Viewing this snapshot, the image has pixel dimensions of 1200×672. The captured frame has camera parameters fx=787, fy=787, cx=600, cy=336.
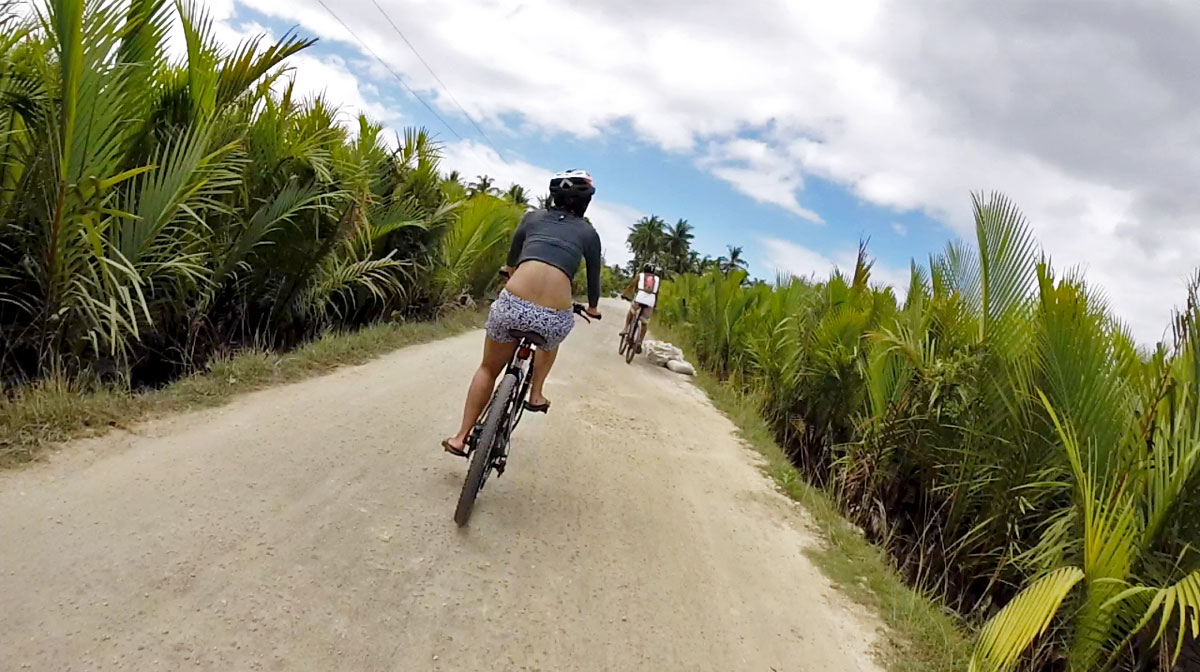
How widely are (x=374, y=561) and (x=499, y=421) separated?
2.55 feet

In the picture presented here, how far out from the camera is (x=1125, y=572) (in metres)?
3.10

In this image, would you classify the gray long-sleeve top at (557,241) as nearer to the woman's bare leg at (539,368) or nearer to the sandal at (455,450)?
the woman's bare leg at (539,368)

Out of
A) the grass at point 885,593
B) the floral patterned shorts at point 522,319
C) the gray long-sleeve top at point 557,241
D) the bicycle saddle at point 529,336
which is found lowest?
the grass at point 885,593

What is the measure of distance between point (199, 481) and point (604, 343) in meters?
10.7

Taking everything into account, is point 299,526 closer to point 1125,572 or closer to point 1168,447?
point 1125,572

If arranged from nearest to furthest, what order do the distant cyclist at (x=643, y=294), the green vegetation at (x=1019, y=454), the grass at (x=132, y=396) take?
the green vegetation at (x=1019, y=454)
the grass at (x=132, y=396)
the distant cyclist at (x=643, y=294)

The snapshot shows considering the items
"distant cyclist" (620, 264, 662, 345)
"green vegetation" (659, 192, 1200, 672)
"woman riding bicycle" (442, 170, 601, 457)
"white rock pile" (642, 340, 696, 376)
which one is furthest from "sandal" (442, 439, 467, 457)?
"white rock pile" (642, 340, 696, 376)

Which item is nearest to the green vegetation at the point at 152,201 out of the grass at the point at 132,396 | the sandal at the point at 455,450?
the grass at the point at 132,396

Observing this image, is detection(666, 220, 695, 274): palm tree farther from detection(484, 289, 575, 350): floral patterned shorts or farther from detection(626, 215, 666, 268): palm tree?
detection(484, 289, 575, 350): floral patterned shorts

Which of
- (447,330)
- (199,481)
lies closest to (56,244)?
(199,481)

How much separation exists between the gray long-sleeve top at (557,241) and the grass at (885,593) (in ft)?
6.41

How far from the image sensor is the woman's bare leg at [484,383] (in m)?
3.72

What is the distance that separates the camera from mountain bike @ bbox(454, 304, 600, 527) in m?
3.42

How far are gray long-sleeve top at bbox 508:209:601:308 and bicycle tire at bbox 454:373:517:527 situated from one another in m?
0.60
